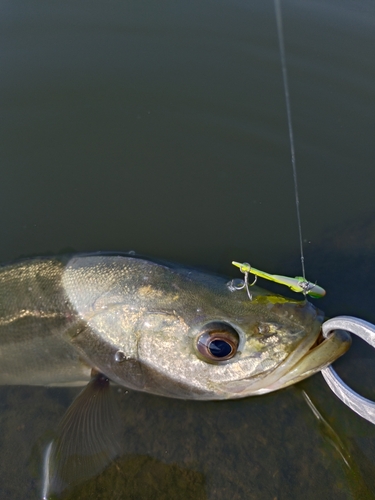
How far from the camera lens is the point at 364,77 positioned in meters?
5.77

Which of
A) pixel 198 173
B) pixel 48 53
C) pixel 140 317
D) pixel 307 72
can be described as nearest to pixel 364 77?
pixel 307 72

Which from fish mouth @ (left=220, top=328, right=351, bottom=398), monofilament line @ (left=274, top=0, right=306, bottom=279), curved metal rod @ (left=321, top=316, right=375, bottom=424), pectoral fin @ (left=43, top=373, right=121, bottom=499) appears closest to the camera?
curved metal rod @ (left=321, top=316, right=375, bottom=424)

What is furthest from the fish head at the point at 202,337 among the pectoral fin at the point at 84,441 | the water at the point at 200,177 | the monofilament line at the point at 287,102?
the monofilament line at the point at 287,102

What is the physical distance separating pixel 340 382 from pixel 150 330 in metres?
1.28

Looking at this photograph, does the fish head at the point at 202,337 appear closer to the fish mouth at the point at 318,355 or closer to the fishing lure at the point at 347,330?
the fish mouth at the point at 318,355

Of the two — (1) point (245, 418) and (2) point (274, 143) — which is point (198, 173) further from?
(1) point (245, 418)

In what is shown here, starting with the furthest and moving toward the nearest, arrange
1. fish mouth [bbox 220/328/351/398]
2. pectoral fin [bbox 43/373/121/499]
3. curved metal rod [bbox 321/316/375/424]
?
pectoral fin [bbox 43/373/121/499] → fish mouth [bbox 220/328/351/398] → curved metal rod [bbox 321/316/375/424]

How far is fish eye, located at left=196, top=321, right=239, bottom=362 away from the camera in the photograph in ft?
9.17

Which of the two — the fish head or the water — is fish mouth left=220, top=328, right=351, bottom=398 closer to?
the fish head

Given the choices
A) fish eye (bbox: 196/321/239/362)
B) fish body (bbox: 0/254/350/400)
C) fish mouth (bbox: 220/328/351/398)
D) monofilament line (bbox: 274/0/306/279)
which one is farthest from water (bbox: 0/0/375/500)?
fish eye (bbox: 196/321/239/362)

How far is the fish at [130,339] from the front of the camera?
9.20 feet

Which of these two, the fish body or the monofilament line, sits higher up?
the monofilament line

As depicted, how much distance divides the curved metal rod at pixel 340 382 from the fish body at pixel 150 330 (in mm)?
132

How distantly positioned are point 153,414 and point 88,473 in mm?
588
